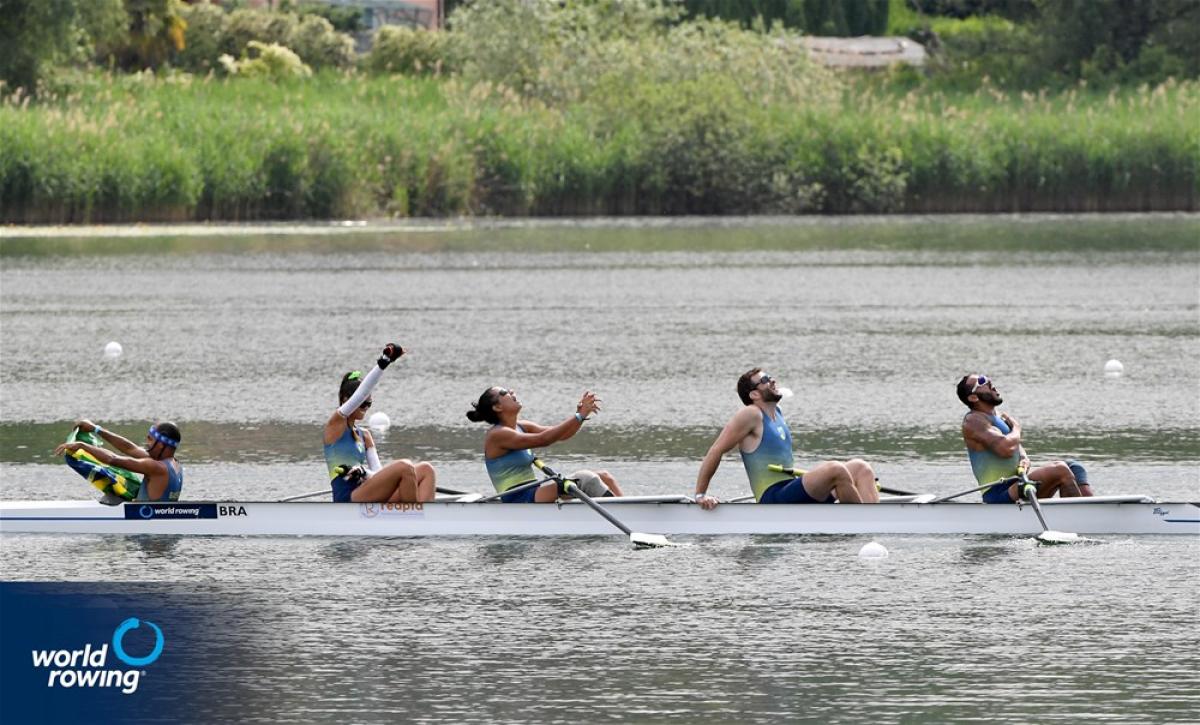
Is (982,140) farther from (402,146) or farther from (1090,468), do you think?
(1090,468)

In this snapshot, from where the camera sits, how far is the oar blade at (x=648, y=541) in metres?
16.0

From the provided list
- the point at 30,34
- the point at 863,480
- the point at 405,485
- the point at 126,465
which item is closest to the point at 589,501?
the point at 405,485

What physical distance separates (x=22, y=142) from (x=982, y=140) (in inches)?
870

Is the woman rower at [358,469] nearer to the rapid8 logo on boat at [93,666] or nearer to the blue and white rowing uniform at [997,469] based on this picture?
the rapid8 logo on boat at [93,666]

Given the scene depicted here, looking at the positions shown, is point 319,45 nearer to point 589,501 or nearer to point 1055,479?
point 589,501

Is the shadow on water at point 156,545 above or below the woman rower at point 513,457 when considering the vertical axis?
below

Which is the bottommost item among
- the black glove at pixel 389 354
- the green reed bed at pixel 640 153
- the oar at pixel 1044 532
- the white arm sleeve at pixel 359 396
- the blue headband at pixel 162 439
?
the green reed bed at pixel 640 153

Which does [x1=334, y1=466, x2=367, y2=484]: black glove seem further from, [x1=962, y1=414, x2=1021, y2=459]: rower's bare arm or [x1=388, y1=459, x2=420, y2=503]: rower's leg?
[x1=962, y1=414, x2=1021, y2=459]: rower's bare arm

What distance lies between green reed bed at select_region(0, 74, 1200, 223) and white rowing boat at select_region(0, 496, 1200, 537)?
35.1 meters

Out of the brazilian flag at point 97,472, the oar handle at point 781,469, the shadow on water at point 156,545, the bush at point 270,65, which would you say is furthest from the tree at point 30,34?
the oar handle at point 781,469

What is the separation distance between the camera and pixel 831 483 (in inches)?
637

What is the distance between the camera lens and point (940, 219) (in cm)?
5547

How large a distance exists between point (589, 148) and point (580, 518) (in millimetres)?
38856

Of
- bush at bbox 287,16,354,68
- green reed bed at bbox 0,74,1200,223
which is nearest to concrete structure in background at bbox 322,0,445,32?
bush at bbox 287,16,354,68
